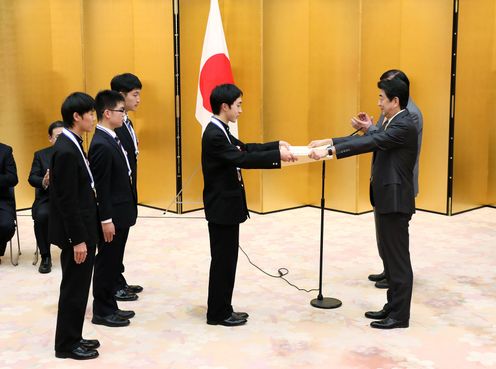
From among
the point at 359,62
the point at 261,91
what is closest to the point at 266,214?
the point at 261,91

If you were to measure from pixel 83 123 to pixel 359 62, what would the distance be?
416cm

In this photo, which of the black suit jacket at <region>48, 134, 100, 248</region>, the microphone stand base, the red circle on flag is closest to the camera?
the black suit jacket at <region>48, 134, 100, 248</region>

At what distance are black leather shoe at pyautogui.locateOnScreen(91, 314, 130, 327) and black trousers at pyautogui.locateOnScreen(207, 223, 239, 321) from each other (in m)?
0.51

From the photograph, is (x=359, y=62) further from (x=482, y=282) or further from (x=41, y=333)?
(x=41, y=333)

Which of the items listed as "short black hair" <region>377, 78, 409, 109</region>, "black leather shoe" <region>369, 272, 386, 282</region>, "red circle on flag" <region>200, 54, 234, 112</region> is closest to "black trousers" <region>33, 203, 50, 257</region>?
"red circle on flag" <region>200, 54, 234, 112</region>

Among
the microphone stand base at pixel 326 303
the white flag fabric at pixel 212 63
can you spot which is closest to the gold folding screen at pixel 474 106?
the white flag fabric at pixel 212 63

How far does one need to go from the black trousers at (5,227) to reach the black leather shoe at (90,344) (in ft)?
6.50

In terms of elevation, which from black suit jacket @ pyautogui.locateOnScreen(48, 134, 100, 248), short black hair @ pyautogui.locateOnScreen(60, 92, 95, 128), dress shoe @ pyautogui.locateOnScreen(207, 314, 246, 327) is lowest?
dress shoe @ pyautogui.locateOnScreen(207, 314, 246, 327)

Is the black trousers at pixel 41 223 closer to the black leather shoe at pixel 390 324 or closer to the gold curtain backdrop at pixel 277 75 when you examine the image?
the gold curtain backdrop at pixel 277 75

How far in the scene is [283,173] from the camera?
291 inches

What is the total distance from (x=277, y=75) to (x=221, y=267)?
3619mm

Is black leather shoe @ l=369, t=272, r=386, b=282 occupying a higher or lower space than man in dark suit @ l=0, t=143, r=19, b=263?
lower

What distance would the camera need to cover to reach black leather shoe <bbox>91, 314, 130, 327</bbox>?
405cm

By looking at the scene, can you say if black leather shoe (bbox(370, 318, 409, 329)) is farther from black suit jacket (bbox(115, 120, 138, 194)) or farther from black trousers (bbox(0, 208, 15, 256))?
black trousers (bbox(0, 208, 15, 256))
